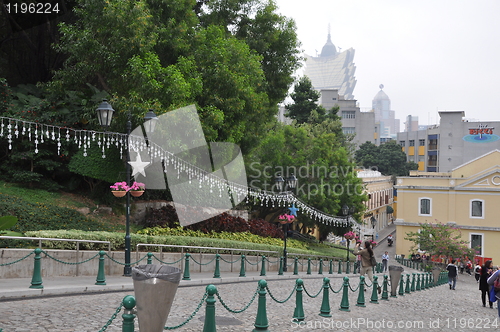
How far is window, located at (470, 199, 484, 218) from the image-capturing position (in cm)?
4529

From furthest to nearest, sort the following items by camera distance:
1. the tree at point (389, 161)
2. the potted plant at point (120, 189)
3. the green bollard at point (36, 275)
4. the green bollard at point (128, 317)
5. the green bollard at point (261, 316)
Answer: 1. the tree at point (389, 161)
2. the potted plant at point (120, 189)
3. the green bollard at point (36, 275)
4. the green bollard at point (261, 316)
5. the green bollard at point (128, 317)

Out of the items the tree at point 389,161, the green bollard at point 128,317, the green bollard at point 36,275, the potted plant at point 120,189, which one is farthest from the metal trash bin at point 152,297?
the tree at point 389,161

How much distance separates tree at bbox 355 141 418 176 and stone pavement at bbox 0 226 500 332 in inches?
2939

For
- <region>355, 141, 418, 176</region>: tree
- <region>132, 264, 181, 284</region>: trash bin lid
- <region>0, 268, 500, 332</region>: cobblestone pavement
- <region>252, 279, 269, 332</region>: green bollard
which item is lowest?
<region>0, 268, 500, 332</region>: cobblestone pavement

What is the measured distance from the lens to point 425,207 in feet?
158

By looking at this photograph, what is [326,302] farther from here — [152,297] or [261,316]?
[152,297]

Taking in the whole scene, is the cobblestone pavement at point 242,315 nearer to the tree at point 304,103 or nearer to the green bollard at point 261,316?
the green bollard at point 261,316

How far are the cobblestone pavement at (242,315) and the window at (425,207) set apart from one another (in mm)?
35209

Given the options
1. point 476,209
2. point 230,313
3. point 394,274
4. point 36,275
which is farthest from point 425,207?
point 36,275

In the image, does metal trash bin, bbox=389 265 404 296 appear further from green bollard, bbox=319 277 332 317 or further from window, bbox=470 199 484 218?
window, bbox=470 199 484 218

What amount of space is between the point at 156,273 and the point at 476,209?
45435 millimetres

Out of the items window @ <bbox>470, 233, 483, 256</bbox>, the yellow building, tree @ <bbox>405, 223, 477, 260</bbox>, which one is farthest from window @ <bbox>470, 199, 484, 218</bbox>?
tree @ <bbox>405, 223, 477, 260</bbox>

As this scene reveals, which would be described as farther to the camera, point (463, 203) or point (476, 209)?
point (463, 203)

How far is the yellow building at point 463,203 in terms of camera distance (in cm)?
4472
